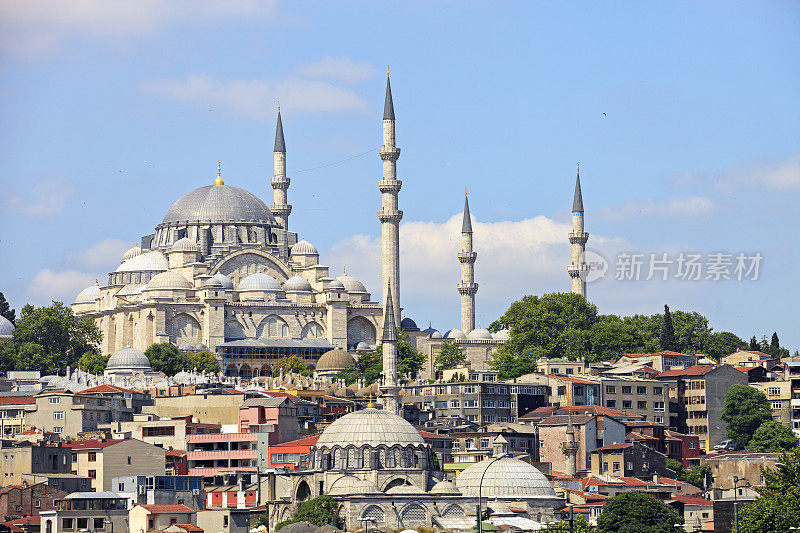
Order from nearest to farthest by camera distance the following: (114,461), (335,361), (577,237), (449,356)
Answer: (114,461), (335,361), (449,356), (577,237)

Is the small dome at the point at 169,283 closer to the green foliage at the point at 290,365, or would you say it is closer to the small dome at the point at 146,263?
the small dome at the point at 146,263

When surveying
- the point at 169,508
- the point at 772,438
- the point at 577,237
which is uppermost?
the point at 577,237

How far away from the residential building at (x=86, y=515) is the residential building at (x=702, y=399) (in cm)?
3195

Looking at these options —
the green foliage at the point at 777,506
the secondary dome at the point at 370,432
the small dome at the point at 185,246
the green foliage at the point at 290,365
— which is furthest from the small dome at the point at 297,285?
the green foliage at the point at 777,506

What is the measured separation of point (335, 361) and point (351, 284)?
11.8m

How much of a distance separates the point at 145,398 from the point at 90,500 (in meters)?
21.2

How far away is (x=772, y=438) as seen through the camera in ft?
265

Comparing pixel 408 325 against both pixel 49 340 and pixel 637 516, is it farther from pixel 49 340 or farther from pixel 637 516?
pixel 637 516

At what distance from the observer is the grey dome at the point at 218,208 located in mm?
115000

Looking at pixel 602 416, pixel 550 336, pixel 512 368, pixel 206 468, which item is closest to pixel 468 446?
pixel 602 416

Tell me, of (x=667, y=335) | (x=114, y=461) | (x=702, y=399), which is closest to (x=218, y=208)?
(x=667, y=335)

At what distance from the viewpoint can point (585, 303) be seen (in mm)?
105500

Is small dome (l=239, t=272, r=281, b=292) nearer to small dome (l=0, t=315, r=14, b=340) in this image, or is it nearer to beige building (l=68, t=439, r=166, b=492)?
small dome (l=0, t=315, r=14, b=340)

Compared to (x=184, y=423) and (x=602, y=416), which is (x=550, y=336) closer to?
(x=602, y=416)
